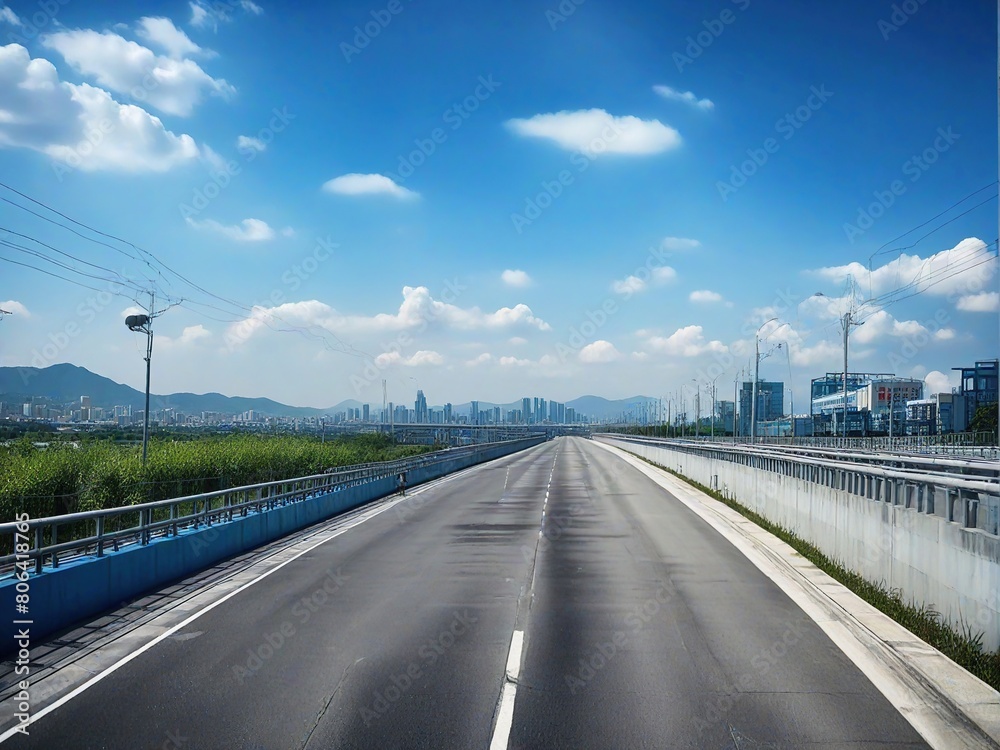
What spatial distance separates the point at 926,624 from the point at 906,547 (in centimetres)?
145

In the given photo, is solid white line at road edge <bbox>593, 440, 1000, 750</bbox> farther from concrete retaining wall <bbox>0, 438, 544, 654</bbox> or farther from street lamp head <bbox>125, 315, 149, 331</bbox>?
street lamp head <bbox>125, 315, 149, 331</bbox>

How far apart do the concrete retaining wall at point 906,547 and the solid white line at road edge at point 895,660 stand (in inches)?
22.1

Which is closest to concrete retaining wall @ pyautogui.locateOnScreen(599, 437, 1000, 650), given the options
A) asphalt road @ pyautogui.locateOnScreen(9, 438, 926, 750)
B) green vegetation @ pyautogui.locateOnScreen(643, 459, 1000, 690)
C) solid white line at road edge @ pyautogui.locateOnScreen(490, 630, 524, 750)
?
green vegetation @ pyautogui.locateOnScreen(643, 459, 1000, 690)

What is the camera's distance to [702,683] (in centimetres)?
866

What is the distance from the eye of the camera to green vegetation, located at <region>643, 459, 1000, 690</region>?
910 cm

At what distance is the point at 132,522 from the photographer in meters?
22.7

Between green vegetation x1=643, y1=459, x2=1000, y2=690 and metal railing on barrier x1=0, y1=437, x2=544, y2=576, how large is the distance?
1151 cm

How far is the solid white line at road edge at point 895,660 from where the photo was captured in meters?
7.51

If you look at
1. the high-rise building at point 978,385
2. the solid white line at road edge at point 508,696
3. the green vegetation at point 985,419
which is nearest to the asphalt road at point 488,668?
the solid white line at road edge at point 508,696

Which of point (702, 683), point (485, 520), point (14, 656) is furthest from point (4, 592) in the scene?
point (485, 520)

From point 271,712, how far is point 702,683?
4538 mm

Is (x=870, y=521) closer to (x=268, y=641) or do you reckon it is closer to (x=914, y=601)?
(x=914, y=601)

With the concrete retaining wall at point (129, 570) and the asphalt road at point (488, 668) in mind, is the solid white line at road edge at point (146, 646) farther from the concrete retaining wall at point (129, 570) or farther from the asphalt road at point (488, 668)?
the concrete retaining wall at point (129, 570)

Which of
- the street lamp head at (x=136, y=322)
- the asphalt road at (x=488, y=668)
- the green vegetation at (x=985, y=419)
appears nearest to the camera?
the asphalt road at (x=488, y=668)
